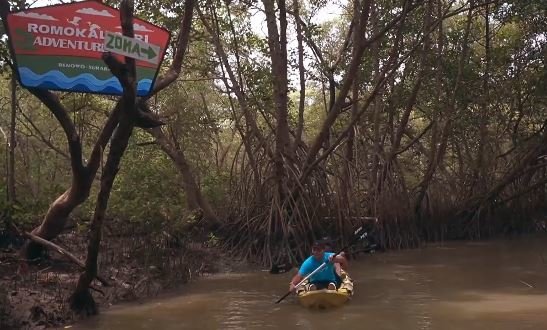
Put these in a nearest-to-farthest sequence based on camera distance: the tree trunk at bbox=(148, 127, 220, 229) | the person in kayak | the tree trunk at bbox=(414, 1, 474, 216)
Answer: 1. the person in kayak
2. the tree trunk at bbox=(148, 127, 220, 229)
3. the tree trunk at bbox=(414, 1, 474, 216)

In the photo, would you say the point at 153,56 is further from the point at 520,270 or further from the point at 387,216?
the point at 387,216

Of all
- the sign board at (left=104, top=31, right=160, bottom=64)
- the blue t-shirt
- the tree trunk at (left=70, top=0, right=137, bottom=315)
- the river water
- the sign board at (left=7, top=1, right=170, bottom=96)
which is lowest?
the river water

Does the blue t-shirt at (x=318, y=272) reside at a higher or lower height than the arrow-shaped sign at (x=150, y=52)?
lower

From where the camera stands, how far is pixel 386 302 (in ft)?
22.3

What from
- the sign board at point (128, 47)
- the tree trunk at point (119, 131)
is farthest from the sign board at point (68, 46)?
the sign board at point (128, 47)

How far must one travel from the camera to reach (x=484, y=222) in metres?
12.3

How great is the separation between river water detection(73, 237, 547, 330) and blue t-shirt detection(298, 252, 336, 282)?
0.35 metres

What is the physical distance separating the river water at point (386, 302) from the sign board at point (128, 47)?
8.35 feet

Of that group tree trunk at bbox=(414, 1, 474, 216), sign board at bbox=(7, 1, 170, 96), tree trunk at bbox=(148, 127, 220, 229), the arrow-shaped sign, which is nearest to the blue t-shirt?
sign board at bbox=(7, 1, 170, 96)

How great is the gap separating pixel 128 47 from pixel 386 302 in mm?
3876

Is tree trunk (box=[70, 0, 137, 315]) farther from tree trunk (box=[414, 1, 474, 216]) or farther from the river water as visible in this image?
tree trunk (box=[414, 1, 474, 216])

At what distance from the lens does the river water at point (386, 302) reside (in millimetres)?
5844

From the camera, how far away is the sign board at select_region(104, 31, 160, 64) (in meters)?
4.59

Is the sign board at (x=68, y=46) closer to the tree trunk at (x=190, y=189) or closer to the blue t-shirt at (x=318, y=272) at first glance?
the blue t-shirt at (x=318, y=272)
